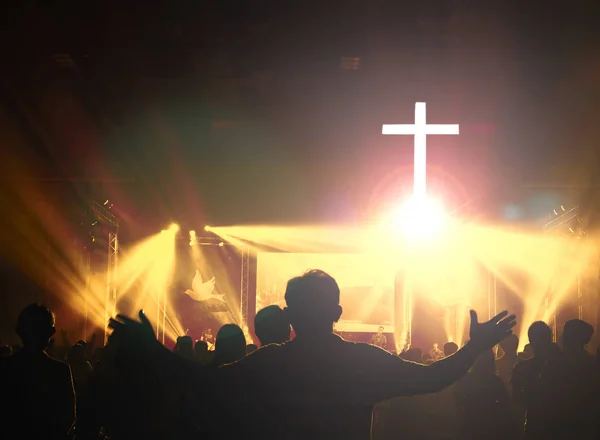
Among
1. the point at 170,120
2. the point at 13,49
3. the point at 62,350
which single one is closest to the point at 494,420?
the point at 62,350

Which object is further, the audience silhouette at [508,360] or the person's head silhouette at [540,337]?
the audience silhouette at [508,360]

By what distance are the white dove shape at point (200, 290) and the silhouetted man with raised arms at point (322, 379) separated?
16430mm

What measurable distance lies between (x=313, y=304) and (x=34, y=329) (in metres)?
2.14

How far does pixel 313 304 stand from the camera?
2.51 m

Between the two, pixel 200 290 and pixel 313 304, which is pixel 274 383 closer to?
→ pixel 313 304

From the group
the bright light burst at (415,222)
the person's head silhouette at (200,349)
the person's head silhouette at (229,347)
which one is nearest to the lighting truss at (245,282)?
the bright light burst at (415,222)

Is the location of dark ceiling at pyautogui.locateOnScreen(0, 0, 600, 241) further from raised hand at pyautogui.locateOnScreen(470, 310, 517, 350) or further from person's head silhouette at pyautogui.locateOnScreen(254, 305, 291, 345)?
raised hand at pyautogui.locateOnScreen(470, 310, 517, 350)

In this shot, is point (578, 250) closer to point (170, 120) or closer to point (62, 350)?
point (170, 120)

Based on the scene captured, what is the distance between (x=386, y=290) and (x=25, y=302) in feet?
29.4

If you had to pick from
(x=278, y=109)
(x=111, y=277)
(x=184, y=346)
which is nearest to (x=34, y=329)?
(x=184, y=346)

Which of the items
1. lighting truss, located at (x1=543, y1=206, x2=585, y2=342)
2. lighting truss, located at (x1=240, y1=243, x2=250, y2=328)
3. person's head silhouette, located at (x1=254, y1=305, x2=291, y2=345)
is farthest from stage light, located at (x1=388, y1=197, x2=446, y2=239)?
person's head silhouette, located at (x1=254, y1=305, x2=291, y2=345)

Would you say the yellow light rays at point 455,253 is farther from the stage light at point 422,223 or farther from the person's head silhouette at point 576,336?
the person's head silhouette at point 576,336

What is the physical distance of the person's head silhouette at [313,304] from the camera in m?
2.51

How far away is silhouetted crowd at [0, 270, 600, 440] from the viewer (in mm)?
2408
